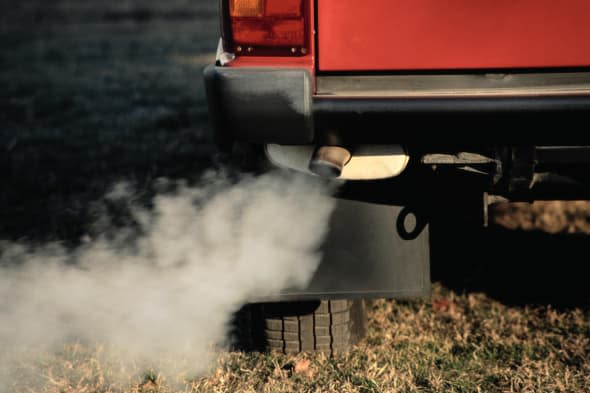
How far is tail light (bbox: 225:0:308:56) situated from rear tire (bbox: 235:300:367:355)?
1057mm

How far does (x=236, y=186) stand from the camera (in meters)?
3.00

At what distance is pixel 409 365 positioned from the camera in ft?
9.57

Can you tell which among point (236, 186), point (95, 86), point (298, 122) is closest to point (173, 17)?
point (95, 86)

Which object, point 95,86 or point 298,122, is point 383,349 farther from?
point 95,86

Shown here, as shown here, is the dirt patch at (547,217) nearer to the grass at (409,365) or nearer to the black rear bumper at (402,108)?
the grass at (409,365)

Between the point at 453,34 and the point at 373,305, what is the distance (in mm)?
1574

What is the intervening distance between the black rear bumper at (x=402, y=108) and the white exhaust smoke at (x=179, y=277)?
1.84 ft

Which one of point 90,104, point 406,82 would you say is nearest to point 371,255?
point 406,82

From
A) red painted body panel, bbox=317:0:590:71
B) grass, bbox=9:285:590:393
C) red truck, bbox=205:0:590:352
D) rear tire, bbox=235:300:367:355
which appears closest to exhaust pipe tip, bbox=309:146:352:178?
red truck, bbox=205:0:590:352

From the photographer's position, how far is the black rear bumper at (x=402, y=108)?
2.22 metres

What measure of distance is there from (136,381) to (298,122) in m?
1.27

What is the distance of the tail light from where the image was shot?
2258 millimetres

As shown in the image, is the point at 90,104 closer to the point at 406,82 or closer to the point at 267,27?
the point at 267,27

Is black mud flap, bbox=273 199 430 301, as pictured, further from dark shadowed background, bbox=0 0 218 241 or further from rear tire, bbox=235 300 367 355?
dark shadowed background, bbox=0 0 218 241
